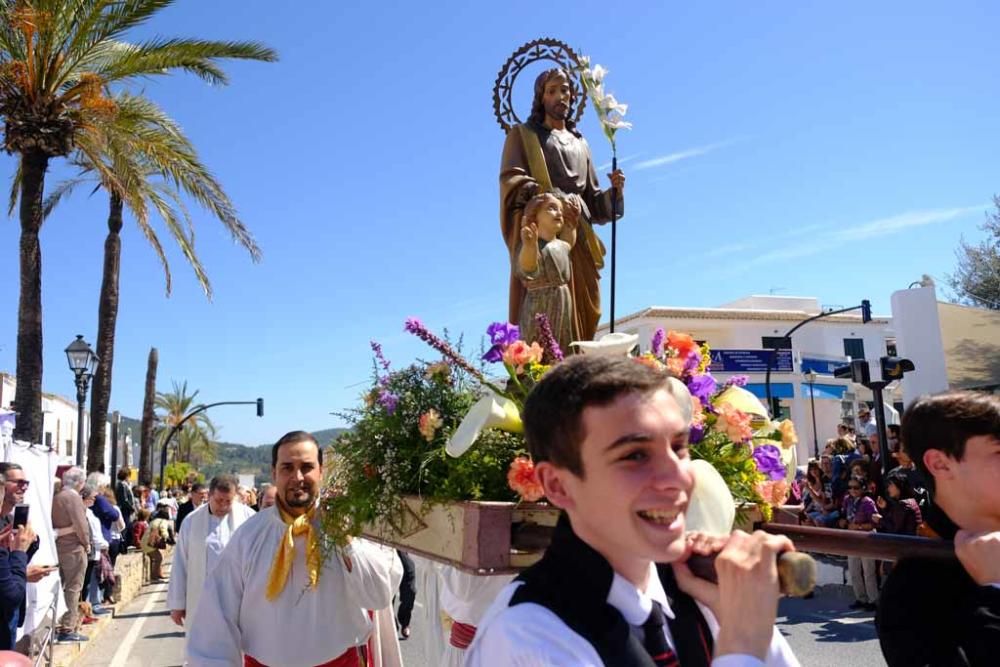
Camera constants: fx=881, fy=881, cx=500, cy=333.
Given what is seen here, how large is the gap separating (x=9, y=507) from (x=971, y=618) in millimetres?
6092

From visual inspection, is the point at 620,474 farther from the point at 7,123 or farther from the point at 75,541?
the point at 7,123

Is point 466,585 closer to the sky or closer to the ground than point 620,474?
closer to the ground

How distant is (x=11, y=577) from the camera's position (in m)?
4.93

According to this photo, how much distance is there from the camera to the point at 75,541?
9445 millimetres

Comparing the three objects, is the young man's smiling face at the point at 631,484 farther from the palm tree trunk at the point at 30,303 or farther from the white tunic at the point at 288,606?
the palm tree trunk at the point at 30,303

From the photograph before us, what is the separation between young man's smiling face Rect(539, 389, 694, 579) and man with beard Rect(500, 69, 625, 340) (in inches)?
142

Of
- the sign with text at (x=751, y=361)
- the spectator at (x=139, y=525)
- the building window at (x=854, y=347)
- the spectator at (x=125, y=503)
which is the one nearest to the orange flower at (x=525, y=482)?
the spectator at (x=125, y=503)

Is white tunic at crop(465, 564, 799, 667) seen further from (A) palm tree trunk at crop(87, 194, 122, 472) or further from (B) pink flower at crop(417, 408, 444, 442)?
(A) palm tree trunk at crop(87, 194, 122, 472)

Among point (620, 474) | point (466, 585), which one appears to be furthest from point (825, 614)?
point (620, 474)

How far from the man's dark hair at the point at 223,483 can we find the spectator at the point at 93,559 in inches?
123

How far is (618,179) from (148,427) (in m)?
28.5

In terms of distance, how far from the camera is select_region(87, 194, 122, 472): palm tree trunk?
18547 millimetres

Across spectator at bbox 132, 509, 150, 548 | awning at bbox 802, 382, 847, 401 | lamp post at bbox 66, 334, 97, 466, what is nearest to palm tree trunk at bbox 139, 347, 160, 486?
spectator at bbox 132, 509, 150, 548

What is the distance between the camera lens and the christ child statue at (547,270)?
4.77 metres
